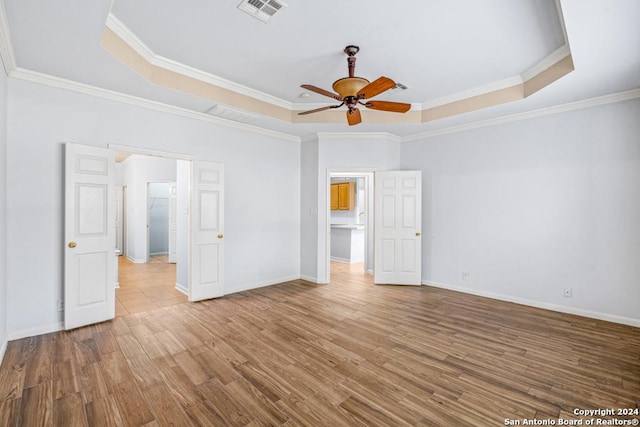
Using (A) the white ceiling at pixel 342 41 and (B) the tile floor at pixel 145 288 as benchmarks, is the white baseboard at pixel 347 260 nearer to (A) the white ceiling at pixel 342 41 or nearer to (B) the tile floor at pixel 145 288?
(B) the tile floor at pixel 145 288

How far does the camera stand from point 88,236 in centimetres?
344

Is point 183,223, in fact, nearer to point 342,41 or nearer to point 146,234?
point 146,234

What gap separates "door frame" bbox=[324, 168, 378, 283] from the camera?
552 cm

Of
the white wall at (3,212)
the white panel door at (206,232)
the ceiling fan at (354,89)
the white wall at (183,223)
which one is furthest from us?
the white wall at (183,223)

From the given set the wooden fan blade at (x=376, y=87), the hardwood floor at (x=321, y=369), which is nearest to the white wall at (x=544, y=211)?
the hardwood floor at (x=321, y=369)

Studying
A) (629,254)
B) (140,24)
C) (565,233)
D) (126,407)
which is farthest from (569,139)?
(126,407)


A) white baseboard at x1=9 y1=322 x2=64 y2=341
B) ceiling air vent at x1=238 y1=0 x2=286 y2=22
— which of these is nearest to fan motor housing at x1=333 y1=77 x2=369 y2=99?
ceiling air vent at x1=238 y1=0 x2=286 y2=22

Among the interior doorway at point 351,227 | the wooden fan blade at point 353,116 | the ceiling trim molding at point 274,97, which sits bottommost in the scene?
the interior doorway at point 351,227

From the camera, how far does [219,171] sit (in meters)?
4.59

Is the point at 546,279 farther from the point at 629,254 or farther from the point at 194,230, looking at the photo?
the point at 194,230

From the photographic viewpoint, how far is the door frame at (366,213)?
217 inches

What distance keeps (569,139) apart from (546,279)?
1926 mm

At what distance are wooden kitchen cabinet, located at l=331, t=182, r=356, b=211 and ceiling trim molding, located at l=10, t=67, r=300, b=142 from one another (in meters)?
3.72

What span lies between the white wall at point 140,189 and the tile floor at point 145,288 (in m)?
0.58
